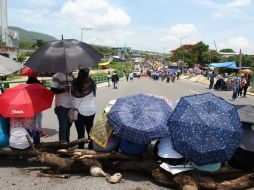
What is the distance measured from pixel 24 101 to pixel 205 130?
275 centimetres

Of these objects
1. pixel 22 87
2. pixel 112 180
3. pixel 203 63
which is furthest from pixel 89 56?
pixel 203 63

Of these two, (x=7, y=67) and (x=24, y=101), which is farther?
(x=7, y=67)

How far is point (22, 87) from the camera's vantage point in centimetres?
598

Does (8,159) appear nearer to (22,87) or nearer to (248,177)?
(22,87)

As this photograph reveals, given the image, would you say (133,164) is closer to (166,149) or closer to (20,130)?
(166,149)

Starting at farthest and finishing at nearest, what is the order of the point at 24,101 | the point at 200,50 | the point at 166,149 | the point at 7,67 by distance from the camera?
the point at 200,50
the point at 7,67
the point at 24,101
the point at 166,149

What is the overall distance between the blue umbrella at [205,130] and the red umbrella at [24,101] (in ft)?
7.07

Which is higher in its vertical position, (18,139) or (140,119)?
(140,119)

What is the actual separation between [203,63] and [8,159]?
113 m

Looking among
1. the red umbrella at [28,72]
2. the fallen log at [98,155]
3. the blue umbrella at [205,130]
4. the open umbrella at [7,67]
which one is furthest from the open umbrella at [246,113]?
the red umbrella at [28,72]

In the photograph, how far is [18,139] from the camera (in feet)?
18.5

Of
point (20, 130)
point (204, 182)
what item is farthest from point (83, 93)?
point (204, 182)

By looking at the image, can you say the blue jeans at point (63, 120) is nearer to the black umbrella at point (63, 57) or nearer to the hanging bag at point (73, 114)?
the hanging bag at point (73, 114)

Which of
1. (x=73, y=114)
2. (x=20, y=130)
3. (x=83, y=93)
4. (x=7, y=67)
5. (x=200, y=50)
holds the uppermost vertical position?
(x=200, y=50)
